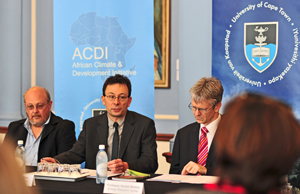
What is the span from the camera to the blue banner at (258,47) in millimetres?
3623

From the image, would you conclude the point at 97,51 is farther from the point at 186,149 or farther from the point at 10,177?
the point at 10,177

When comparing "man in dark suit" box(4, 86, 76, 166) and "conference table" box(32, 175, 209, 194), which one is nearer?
"conference table" box(32, 175, 209, 194)

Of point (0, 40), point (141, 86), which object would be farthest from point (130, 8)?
point (0, 40)

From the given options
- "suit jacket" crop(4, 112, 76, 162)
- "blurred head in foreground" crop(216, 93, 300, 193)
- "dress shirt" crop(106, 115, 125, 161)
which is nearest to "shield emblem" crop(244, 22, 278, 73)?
"dress shirt" crop(106, 115, 125, 161)

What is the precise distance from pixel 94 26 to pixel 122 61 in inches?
21.9

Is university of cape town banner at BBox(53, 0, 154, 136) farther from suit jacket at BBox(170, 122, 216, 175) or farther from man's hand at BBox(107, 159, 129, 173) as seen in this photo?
man's hand at BBox(107, 159, 129, 173)

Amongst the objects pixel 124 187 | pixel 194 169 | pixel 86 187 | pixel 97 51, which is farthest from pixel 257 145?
pixel 97 51

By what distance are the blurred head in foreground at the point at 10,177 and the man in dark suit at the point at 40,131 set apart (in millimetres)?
3120

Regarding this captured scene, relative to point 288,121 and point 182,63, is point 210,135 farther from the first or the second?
point 288,121

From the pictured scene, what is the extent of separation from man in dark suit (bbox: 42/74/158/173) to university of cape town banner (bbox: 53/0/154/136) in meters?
0.79

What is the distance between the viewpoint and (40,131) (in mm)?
3820

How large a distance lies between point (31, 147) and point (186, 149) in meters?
1.49

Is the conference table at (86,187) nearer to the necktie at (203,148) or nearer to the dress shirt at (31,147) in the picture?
the necktie at (203,148)

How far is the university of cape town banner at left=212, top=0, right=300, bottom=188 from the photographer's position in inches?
143
